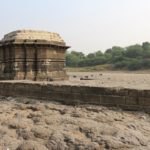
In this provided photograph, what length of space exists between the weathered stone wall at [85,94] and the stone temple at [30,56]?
6.49ft

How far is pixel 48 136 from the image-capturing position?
200 inches

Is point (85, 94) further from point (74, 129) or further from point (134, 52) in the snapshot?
point (134, 52)

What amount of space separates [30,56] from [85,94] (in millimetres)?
4225

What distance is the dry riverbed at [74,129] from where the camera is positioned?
4.66 meters

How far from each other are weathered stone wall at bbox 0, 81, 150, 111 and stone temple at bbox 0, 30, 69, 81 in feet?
6.49

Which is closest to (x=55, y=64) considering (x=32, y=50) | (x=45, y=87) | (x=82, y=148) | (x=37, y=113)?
(x=32, y=50)

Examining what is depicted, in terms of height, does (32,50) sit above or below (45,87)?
above

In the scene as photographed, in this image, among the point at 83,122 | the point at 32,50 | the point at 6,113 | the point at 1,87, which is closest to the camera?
the point at 83,122

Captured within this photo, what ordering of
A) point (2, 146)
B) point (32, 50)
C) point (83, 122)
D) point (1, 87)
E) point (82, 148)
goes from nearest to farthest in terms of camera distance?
point (82, 148), point (2, 146), point (83, 122), point (1, 87), point (32, 50)

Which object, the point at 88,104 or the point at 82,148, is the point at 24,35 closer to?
the point at 88,104

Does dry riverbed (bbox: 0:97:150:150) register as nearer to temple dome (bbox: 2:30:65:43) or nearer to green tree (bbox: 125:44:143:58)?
temple dome (bbox: 2:30:65:43)

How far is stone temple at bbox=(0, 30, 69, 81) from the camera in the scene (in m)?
9.80

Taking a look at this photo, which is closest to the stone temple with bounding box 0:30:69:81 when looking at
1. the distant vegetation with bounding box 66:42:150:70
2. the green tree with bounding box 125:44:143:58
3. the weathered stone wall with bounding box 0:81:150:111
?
the weathered stone wall with bounding box 0:81:150:111

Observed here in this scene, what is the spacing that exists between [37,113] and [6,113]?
75cm
